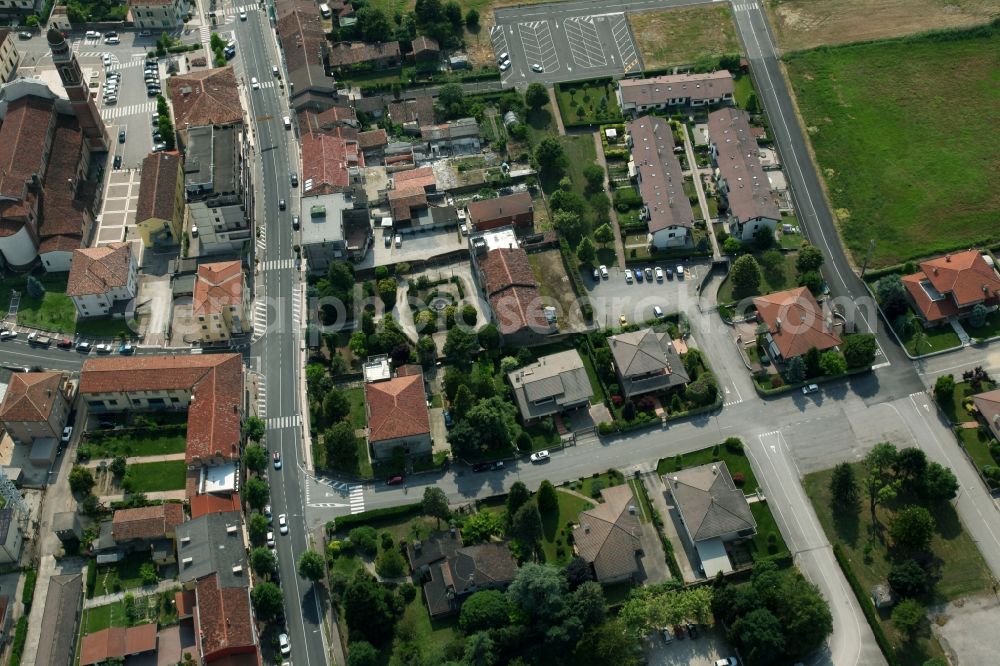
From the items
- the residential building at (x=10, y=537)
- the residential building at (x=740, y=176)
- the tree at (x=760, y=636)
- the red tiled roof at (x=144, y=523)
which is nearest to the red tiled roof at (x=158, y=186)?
the red tiled roof at (x=144, y=523)

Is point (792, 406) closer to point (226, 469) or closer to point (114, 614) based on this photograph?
point (226, 469)

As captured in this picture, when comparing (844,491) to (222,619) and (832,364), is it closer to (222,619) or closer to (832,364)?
(832,364)

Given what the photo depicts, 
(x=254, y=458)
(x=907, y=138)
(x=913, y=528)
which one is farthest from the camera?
(x=907, y=138)

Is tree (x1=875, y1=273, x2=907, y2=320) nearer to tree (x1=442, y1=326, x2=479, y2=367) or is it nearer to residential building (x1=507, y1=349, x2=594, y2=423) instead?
residential building (x1=507, y1=349, x2=594, y2=423)

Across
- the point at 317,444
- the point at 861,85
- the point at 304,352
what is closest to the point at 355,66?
the point at 304,352

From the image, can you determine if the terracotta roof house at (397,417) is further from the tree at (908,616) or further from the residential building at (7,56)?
the residential building at (7,56)

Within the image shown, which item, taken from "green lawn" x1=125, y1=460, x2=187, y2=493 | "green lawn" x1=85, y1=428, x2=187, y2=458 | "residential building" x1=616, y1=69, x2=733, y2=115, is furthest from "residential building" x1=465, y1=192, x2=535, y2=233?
"green lawn" x1=125, y1=460, x2=187, y2=493

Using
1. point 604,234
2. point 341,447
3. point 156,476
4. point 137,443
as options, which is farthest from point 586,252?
point 137,443
